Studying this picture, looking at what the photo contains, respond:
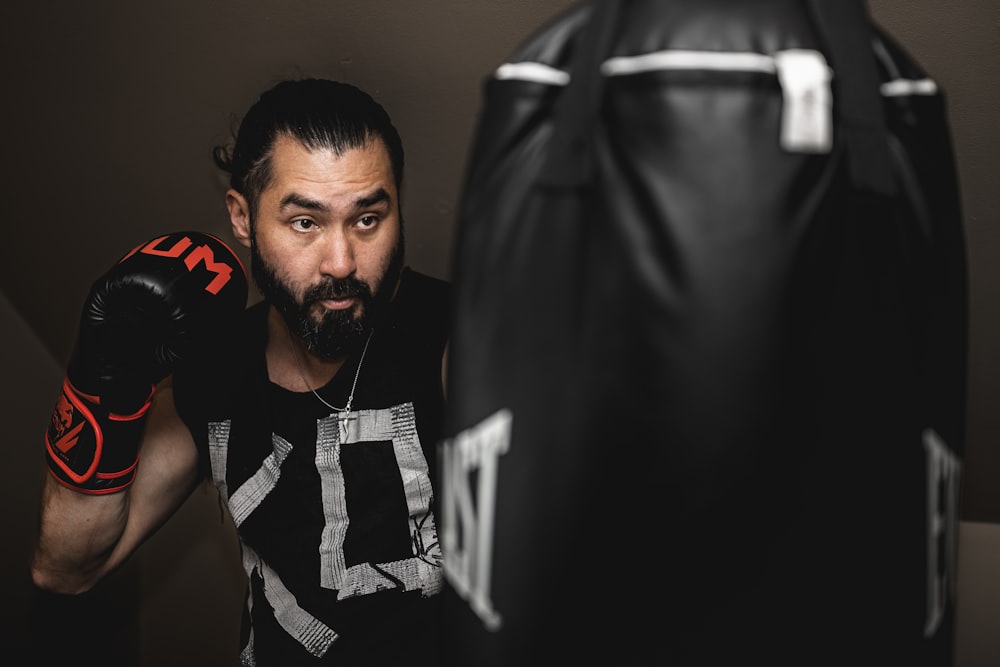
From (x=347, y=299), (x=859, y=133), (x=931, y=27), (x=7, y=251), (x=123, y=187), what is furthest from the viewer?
(x=7, y=251)

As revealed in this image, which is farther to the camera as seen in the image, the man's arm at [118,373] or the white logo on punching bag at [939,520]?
the man's arm at [118,373]

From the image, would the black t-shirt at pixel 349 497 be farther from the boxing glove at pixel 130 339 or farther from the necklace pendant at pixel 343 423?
the boxing glove at pixel 130 339

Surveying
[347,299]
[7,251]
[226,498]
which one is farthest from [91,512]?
[7,251]

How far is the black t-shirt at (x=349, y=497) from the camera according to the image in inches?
53.3

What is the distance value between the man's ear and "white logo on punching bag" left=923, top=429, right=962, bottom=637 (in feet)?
3.93

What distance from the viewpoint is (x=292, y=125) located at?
1.37 m

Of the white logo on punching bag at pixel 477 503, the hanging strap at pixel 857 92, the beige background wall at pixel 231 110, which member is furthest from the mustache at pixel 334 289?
the hanging strap at pixel 857 92

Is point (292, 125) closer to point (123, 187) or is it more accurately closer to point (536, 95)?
point (123, 187)

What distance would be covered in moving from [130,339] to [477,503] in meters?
0.86

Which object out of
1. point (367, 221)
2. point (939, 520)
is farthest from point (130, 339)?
point (939, 520)

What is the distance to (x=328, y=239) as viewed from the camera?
1325 mm

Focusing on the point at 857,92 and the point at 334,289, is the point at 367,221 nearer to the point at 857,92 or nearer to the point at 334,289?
the point at 334,289

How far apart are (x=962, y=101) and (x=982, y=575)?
873 millimetres

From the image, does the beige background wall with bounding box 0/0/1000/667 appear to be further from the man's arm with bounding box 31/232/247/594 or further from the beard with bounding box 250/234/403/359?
the man's arm with bounding box 31/232/247/594
